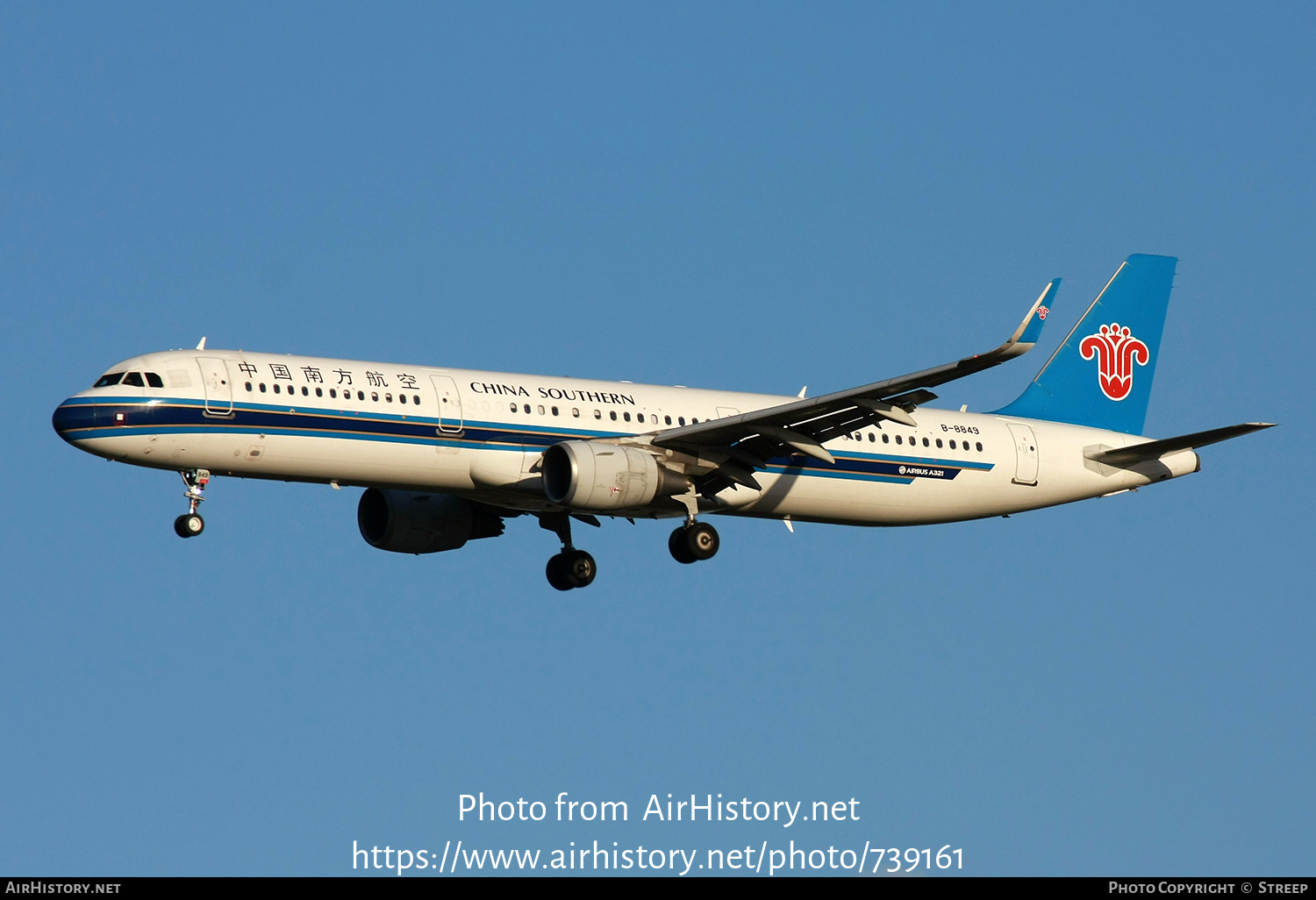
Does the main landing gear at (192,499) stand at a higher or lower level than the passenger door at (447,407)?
lower

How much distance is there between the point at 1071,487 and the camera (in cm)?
5194

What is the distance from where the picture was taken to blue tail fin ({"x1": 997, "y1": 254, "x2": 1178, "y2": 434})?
53.8 metres

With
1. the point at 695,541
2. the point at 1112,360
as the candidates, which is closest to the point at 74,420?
the point at 695,541

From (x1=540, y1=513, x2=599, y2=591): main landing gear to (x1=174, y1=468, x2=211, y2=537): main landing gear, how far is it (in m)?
10.1

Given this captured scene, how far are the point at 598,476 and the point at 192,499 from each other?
9253 millimetres

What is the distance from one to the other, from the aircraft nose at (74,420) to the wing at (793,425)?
1315cm

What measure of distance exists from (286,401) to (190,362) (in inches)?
93.1

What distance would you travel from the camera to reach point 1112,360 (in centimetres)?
5472

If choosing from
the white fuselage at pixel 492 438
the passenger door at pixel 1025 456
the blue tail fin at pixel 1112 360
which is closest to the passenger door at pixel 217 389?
the white fuselage at pixel 492 438

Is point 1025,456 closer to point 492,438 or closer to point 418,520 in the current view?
point 492,438

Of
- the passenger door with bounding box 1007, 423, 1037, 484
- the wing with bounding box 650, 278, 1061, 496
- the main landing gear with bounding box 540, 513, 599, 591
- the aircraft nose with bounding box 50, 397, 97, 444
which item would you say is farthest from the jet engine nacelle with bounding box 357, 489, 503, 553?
the passenger door with bounding box 1007, 423, 1037, 484

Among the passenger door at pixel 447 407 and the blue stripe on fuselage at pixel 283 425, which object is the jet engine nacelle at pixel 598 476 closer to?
the blue stripe on fuselage at pixel 283 425

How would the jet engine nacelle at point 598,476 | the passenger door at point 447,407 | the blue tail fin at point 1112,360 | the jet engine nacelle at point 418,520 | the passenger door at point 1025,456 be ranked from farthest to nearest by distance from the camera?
the blue tail fin at point 1112,360
the passenger door at point 1025,456
the jet engine nacelle at point 418,520
the passenger door at point 447,407
the jet engine nacelle at point 598,476

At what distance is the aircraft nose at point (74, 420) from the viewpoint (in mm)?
40969
